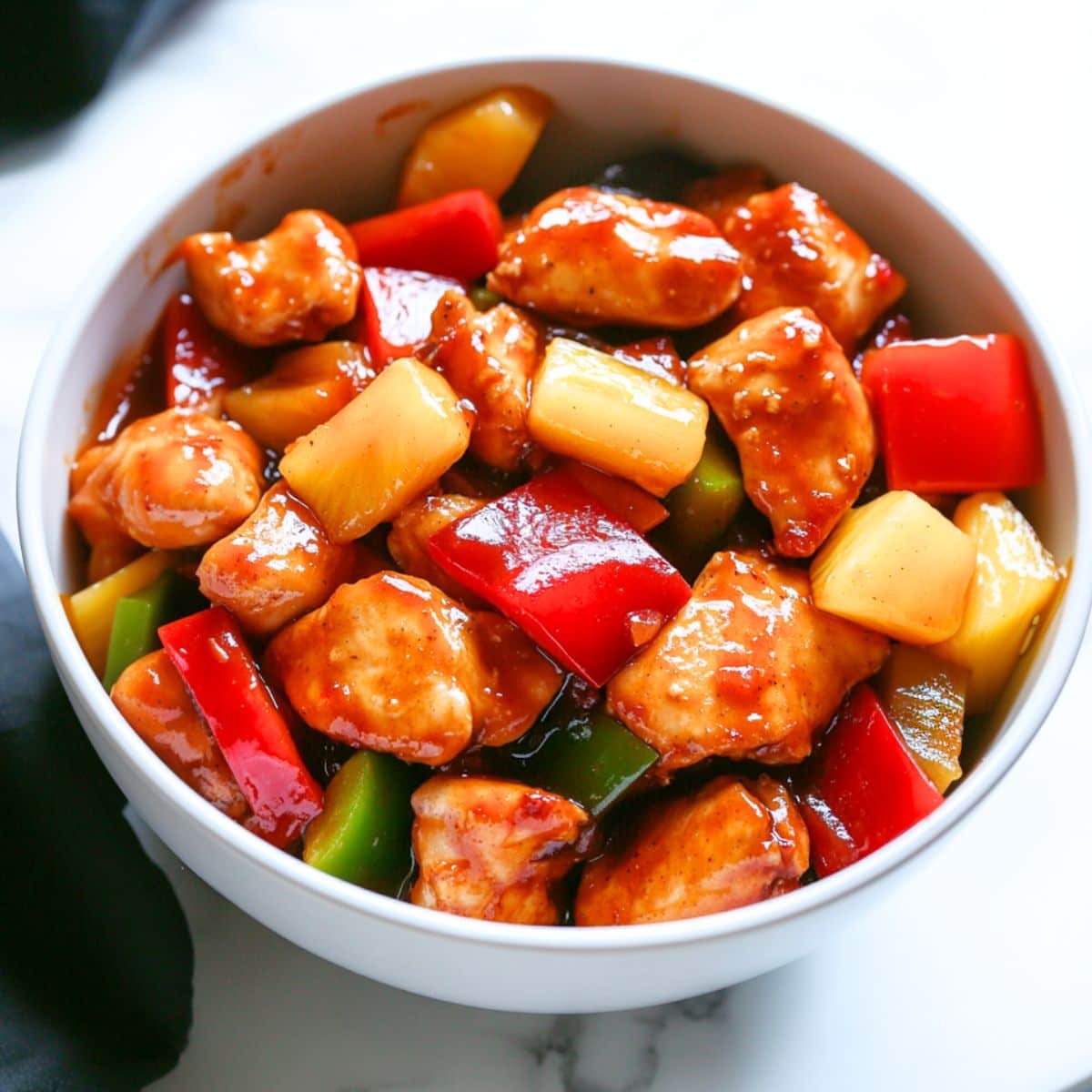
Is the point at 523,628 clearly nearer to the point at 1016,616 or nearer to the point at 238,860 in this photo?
the point at 238,860

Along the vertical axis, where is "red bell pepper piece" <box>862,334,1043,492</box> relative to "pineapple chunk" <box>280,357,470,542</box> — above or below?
above

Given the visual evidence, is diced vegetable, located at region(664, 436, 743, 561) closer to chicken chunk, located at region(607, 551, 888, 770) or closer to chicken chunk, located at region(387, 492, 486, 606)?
chicken chunk, located at region(607, 551, 888, 770)

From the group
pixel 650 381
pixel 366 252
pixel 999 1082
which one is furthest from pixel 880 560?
pixel 366 252

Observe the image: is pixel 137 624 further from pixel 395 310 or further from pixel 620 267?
pixel 620 267

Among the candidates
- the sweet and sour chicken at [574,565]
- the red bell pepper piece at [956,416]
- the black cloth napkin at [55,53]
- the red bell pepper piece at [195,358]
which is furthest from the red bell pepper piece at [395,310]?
the black cloth napkin at [55,53]

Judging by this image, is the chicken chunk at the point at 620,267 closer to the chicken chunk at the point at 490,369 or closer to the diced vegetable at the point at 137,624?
the chicken chunk at the point at 490,369

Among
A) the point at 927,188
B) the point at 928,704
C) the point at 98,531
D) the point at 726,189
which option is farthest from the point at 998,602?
the point at 98,531

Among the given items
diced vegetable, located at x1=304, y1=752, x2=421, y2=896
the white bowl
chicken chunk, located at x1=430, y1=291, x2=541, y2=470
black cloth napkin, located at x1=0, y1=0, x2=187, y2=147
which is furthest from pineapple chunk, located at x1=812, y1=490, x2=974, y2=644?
black cloth napkin, located at x1=0, y1=0, x2=187, y2=147
